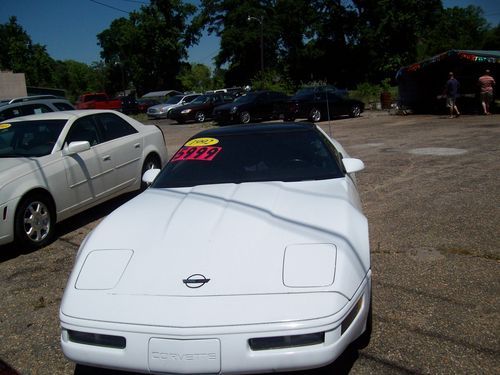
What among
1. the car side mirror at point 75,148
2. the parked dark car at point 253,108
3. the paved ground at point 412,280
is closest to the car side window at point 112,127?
the car side mirror at point 75,148

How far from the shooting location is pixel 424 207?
5.96 m

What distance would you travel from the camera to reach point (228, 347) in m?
2.19

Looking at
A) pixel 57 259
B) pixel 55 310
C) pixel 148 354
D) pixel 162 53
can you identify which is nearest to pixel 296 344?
pixel 148 354

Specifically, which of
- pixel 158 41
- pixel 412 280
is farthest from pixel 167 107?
pixel 158 41

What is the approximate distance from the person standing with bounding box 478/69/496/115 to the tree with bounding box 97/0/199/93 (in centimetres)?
4905

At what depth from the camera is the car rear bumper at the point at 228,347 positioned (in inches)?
86.0

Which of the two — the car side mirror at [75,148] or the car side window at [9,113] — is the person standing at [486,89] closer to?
the car side window at [9,113]

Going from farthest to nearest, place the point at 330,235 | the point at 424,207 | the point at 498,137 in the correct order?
the point at 498,137, the point at 424,207, the point at 330,235

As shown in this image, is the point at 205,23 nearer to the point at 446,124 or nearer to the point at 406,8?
the point at 406,8

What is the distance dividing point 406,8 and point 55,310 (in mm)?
47867

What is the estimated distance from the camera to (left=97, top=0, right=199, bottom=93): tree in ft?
199

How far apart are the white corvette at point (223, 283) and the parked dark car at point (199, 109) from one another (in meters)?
22.2

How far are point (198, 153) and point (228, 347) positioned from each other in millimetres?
2159

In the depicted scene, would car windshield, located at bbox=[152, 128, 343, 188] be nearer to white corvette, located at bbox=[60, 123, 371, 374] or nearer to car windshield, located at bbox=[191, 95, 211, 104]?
white corvette, located at bbox=[60, 123, 371, 374]
